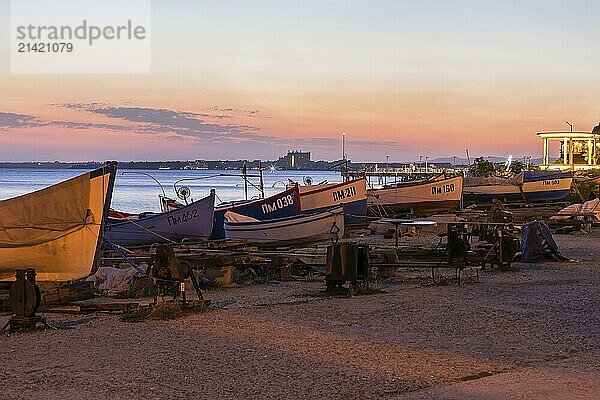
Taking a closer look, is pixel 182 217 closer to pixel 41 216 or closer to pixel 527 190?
pixel 41 216

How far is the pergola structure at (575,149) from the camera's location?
78125 mm

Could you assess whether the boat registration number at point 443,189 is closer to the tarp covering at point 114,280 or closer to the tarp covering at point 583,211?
the tarp covering at point 583,211

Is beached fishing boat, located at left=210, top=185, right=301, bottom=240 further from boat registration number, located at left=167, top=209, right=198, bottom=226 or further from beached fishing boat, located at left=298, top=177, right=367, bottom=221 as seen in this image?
beached fishing boat, located at left=298, top=177, right=367, bottom=221

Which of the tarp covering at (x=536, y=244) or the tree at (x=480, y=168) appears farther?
the tree at (x=480, y=168)

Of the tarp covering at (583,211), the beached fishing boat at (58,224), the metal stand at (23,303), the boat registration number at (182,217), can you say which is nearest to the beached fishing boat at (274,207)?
the boat registration number at (182,217)

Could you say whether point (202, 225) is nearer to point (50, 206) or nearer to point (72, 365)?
point (50, 206)

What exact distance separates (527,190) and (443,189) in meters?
12.2

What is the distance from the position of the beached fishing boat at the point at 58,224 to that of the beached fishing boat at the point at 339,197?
18.1 metres

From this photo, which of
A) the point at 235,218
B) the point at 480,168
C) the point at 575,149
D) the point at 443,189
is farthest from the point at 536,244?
the point at 575,149

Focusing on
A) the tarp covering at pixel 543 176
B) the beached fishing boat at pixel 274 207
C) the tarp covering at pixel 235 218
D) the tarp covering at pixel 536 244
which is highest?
the tarp covering at pixel 543 176

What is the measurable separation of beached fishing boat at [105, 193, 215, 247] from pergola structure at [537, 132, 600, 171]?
55.3 m

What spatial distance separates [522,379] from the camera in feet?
25.0

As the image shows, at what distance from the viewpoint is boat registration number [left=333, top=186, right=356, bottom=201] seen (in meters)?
32.2

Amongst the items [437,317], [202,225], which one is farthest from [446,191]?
[437,317]
